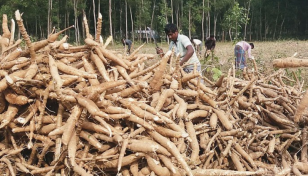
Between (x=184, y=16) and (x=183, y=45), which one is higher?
(x=184, y=16)

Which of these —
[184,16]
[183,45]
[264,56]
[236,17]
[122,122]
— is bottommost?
[122,122]

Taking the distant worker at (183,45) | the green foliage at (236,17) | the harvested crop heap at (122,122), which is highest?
the green foliage at (236,17)

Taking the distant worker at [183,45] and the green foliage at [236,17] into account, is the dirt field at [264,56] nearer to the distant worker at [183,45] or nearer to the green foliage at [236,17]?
the distant worker at [183,45]

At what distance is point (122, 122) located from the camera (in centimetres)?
228

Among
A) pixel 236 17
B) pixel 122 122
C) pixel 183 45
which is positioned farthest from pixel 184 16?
pixel 122 122

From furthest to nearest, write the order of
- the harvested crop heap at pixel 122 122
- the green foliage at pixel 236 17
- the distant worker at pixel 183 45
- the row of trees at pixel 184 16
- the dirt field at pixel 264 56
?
the row of trees at pixel 184 16
the green foliage at pixel 236 17
the dirt field at pixel 264 56
the distant worker at pixel 183 45
the harvested crop heap at pixel 122 122

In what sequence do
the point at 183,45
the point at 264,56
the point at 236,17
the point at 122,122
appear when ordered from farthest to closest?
the point at 236,17 → the point at 264,56 → the point at 183,45 → the point at 122,122

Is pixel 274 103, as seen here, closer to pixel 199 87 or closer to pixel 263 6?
pixel 199 87

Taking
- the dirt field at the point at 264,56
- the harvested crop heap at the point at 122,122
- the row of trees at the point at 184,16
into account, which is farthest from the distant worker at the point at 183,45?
the row of trees at the point at 184,16

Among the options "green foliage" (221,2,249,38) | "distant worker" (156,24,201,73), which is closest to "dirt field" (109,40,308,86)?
"distant worker" (156,24,201,73)

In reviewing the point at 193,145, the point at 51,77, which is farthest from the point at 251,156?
the point at 51,77

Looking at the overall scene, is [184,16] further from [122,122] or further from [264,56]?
[122,122]

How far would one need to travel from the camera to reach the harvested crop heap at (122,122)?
2055mm

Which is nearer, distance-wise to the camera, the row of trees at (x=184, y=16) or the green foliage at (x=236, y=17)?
the green foliage at (x=236, y=17)
